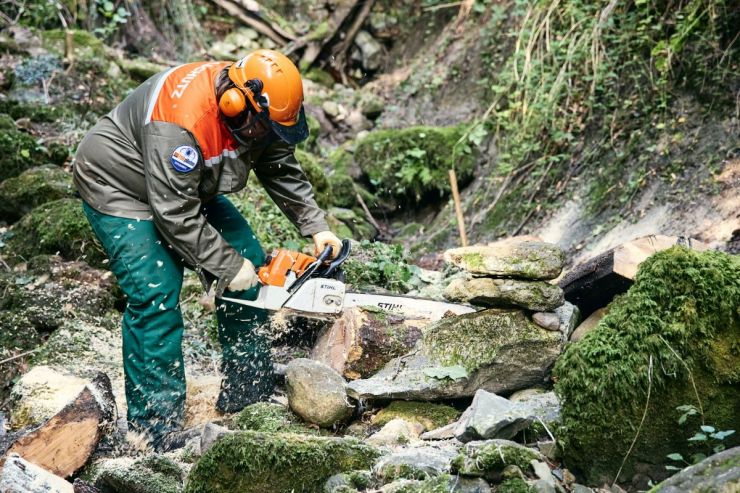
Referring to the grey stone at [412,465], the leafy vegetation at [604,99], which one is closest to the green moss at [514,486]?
the grey stone at [412,465]

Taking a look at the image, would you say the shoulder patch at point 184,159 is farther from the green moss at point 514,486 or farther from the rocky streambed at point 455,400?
the green moss at point 514,486

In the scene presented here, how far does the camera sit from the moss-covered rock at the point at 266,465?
2564 mm

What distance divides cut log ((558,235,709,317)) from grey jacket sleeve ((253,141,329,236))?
133 centimetres

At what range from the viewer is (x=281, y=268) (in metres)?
3.71

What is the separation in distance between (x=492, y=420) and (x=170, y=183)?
5.57ft

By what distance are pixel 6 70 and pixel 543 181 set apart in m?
5.20

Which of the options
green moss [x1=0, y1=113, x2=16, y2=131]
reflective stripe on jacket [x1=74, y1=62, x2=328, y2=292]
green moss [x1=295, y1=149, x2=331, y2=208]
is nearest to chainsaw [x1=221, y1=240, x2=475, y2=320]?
reflective stripe on jacket [x1=74, y1=62, x2=328, y2=292]

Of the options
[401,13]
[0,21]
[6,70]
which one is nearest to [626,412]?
[6,70]

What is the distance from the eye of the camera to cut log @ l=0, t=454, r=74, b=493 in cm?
263

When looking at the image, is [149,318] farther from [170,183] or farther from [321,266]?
[321,266]

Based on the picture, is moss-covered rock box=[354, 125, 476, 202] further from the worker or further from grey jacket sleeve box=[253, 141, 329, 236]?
the worker

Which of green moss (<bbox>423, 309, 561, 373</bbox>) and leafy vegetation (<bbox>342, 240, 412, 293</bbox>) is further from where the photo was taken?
leafy vegetation (<bbox>342, 240, 412, 293</bbox>)

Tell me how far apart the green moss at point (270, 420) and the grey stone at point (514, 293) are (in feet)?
3.14

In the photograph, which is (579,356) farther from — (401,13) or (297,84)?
(401,13)
